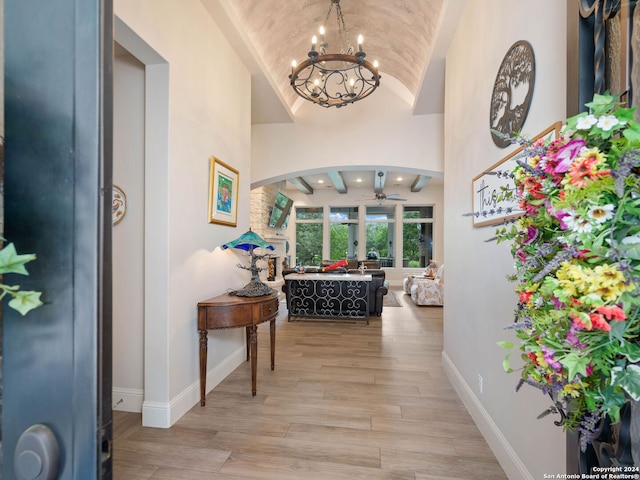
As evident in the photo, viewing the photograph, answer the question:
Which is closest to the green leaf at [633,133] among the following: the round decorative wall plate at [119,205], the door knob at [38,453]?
the door knob at [38,453]

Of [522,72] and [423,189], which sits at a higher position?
[423,189]

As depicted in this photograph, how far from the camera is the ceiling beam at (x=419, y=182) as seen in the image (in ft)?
26.4

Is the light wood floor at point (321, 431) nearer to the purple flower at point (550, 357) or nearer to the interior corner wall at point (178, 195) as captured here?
the interior corner wall at point (178, 195)

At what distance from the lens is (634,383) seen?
2.01 ft

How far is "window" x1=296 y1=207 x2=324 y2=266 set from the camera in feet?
34.5

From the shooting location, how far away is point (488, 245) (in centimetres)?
202

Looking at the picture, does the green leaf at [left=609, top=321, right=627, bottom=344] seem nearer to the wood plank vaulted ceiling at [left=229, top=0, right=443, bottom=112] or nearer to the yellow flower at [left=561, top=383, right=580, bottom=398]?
the yellow flower at [left=561, top=383, right=580, bottom=398]

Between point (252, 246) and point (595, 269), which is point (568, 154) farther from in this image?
point (252, 246)

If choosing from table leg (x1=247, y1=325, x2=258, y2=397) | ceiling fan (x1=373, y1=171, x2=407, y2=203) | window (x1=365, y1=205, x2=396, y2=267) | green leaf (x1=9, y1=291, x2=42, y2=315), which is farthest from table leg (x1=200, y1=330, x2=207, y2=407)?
window (x1=365, y1=205, x2=396, y2=267)

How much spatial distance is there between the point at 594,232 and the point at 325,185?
9233 mm

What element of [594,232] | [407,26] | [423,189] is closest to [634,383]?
[594,232]

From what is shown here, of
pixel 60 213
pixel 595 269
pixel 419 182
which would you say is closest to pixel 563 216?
pixel 595 269

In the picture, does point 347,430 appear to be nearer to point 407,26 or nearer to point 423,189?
point 407,26

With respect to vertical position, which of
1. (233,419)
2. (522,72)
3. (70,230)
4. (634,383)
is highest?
(522,72)
